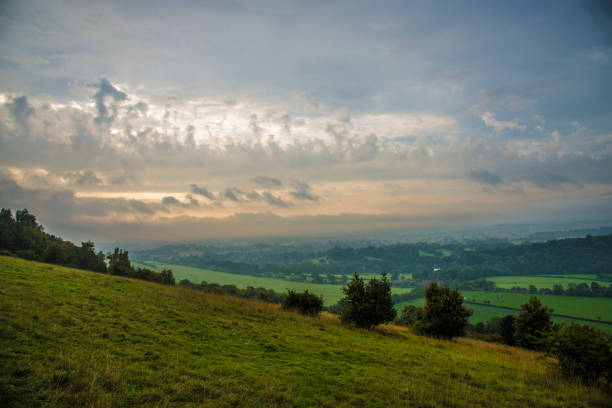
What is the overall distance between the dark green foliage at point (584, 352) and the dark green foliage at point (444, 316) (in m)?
12.4

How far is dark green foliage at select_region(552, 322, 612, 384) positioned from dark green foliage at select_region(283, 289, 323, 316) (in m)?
17.4

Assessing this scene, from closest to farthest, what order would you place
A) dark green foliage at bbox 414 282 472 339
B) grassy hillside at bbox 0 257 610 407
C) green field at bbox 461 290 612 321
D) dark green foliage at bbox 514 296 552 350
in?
grassy hillside at bbox 0 257 610 407 → dark green foliage at bbox 414 282 472 339 → dark green foliage at bbox 514 296 552 350 → green field at bbox 461 290 612 321

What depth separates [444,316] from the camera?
86.8 ft

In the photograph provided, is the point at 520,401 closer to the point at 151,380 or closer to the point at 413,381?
the point at 413,381

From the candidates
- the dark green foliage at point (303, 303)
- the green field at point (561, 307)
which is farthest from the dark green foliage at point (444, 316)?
the green field at point (561, 307)

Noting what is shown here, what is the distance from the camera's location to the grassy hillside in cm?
779

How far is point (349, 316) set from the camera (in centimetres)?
2517

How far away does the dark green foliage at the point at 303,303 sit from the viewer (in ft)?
87.2

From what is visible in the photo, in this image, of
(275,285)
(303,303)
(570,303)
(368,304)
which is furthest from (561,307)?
(275,285)

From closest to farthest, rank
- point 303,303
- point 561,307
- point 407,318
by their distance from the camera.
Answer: point 303,303 < point 407,318 < point 561,307

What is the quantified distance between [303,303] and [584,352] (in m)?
19.3

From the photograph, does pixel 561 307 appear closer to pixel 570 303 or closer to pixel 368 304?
pixel 570 303

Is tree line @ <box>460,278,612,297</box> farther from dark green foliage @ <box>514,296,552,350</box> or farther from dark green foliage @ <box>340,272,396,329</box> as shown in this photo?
dark green foliage @ <box>340,272,396,329</box>

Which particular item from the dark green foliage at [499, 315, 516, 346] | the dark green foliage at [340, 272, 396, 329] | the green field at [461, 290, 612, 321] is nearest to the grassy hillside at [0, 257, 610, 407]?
the dark green foliage at [340, 272, 396, 329]
